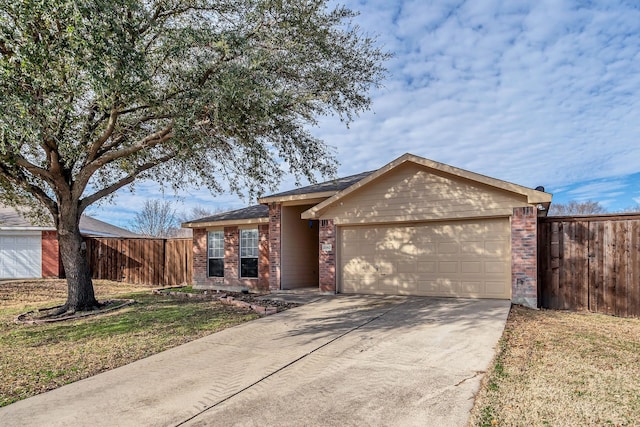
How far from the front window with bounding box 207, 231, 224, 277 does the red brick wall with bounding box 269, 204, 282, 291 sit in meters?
2.83

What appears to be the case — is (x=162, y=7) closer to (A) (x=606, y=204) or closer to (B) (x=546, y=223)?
(B) (x=546, y=223)

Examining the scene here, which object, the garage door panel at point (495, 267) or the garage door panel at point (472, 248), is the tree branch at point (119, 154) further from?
the garage door panel at point (495, 267)

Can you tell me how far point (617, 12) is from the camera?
8664 mm

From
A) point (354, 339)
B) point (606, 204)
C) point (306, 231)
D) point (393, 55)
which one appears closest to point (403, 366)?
point (354, 339)

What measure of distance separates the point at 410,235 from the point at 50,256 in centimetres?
1895

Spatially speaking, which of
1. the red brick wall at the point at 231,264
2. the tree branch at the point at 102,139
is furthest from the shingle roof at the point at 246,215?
the tree branch at the point at 102,139

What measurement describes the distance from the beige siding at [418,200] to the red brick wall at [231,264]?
314 cm

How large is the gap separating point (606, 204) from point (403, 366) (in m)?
46.9

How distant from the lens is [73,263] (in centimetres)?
1020

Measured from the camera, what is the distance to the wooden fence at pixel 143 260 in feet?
57.7

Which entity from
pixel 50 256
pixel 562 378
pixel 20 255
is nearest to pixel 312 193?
pixel 562 378

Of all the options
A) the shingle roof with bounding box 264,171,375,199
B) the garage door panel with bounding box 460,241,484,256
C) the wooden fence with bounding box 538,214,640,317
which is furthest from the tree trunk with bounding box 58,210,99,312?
the wooden fence with bounding box 538,214,640,317

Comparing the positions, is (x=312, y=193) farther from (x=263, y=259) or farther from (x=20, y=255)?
(x=20, y=255)

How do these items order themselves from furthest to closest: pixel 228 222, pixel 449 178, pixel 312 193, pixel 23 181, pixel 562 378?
pixel 228 222 < pixel 312 193 < pixel 449 178 < pixel 23 181 < pixel 562 378
